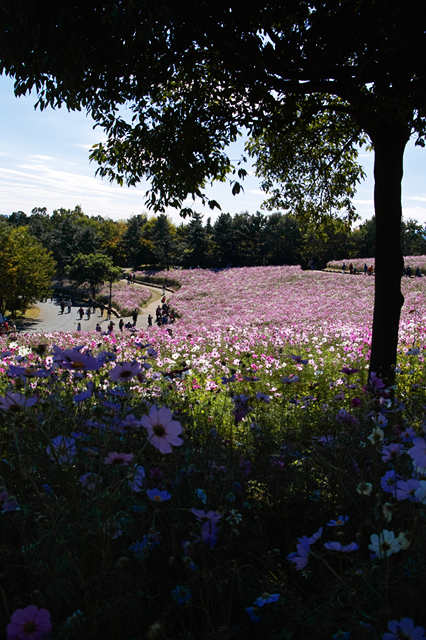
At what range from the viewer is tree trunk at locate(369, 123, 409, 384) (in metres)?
5.66

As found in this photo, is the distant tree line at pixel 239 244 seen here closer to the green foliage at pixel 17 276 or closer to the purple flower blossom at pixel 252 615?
the green foliage at pixel 17 276

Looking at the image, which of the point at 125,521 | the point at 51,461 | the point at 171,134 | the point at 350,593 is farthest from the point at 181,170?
the point at 350,593

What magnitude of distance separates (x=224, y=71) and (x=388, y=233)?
3579 mm

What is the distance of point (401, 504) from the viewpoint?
2.11 m

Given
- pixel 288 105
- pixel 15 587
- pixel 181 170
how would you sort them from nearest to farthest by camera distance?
pixel 15 587 < pixel 288 105 < pixel 181 170

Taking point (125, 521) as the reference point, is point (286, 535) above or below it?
below

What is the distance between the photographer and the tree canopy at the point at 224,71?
→ 167 inches

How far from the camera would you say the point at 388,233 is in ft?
18.6

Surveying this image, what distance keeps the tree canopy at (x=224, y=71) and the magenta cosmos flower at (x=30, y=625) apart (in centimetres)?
381

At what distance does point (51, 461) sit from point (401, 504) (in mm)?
1884

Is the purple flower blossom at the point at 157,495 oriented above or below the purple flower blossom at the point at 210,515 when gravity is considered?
above

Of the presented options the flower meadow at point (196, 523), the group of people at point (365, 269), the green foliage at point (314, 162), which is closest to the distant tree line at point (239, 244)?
the group of people at point (365, 269)

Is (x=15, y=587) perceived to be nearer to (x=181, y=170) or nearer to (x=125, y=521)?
(x=125, y=521)

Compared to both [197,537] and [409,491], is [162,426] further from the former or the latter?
[409,491]
